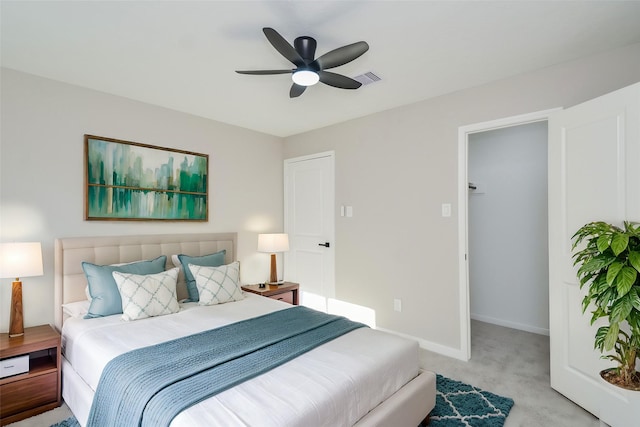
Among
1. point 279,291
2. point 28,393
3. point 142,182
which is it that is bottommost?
point 28,393

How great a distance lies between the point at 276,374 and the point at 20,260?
7.05 ft

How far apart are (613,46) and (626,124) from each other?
759 millimetres

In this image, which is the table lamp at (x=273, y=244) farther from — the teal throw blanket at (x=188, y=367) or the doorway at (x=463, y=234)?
the doorway at (x=463, y=234)

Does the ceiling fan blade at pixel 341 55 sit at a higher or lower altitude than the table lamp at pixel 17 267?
higher

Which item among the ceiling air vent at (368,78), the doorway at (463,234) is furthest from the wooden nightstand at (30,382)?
the doorway at (463,234)

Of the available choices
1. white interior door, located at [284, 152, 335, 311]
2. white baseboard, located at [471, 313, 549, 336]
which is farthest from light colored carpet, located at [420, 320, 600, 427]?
white interior door, located at [284, 152, 335, 311]

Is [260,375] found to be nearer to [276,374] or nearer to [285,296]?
[276,374]

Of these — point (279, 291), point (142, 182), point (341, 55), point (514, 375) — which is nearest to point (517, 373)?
point (514, 375)

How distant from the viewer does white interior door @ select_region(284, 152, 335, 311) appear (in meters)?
4.27

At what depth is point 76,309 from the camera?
8.80 ft

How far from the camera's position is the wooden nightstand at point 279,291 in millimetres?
3826

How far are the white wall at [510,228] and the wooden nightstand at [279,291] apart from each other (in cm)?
246

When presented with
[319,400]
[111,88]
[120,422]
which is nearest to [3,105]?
[111,88]

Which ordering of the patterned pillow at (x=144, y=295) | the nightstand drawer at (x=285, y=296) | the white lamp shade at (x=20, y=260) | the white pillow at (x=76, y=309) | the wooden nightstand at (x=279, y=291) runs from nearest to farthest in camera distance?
the white lamp shade at (x=20, y=260), the patterned pillow at (x=144, y=295), the white pillow at (x=76, y=309), the wooden nightstand at (x=279, y=291), the nightstand drawer at (x=285, y=296)
